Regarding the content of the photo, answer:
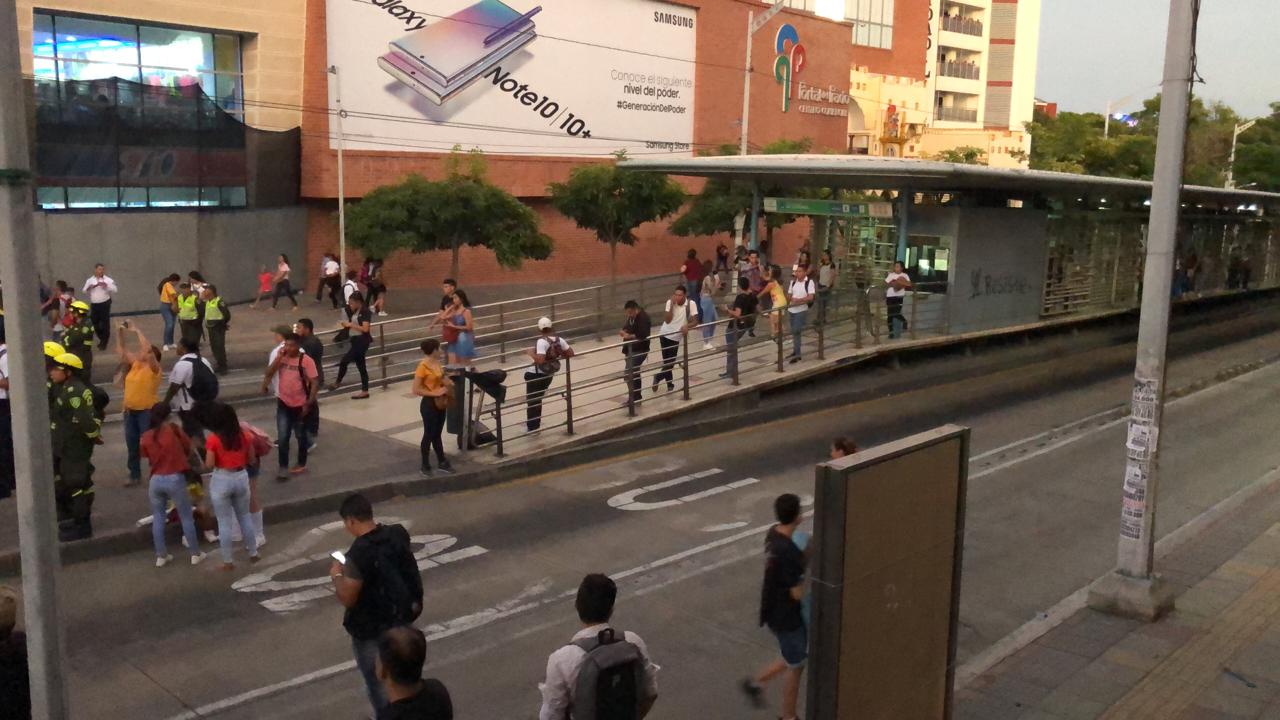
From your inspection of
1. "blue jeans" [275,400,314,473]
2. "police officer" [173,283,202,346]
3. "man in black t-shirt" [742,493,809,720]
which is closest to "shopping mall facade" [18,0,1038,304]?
"police officer" [173,283,202,346]

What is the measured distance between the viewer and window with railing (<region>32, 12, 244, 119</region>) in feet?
82.2

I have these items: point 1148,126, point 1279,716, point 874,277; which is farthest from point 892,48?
point 1279,716

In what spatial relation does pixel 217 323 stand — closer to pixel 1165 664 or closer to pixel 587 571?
pixel 587 571

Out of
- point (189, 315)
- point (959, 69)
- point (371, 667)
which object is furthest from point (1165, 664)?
point (959, 69)

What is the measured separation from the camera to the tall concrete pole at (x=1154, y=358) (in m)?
8.59

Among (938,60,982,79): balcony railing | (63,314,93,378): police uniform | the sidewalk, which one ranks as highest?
(938,60,982,79): balcony railing

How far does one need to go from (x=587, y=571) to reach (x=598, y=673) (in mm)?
5529

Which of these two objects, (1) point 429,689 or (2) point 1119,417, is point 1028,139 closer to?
(2) point 1119,417

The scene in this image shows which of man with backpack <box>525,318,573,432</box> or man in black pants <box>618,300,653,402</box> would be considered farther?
man in black pants <box>618,300,653,402</box>

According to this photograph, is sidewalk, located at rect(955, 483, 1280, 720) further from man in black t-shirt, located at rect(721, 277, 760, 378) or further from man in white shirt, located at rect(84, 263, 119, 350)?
man in white shirt, located at rect(84, 263, 119, 350)

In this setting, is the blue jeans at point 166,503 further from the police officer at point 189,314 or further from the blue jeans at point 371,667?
the police officer at point 189,314

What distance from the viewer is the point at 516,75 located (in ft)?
116

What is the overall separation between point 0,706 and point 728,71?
41057 millimetres

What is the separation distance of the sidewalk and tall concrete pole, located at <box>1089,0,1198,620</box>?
0.24 metres
